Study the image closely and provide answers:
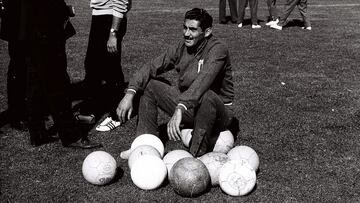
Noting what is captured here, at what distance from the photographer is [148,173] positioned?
5020 millimetres

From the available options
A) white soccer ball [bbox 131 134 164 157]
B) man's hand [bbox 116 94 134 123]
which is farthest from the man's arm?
white soccer ball [bbox 131 134 164 157]

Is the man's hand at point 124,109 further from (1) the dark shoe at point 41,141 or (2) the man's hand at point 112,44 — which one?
(1) the dark shoe at point 41,141

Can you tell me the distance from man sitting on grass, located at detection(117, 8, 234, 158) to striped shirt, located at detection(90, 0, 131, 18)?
0.94 m

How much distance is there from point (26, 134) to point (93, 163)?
2030 mm

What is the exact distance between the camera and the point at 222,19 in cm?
1811

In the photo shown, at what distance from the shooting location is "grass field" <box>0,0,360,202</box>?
201 inches

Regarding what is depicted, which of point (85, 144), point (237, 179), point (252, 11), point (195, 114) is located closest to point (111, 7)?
point (85, 144)

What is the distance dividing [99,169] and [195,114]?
4.56 feet

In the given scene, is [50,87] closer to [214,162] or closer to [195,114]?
[195,114]

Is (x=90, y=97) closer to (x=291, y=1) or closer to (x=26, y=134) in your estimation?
(x=26, y=134)

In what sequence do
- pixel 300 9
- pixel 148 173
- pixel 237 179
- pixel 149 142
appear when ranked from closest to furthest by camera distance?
1. pixel 237 179
2. pixel 148 173
3. pixel 149 142
4. pixel 300 9

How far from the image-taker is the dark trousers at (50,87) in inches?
233

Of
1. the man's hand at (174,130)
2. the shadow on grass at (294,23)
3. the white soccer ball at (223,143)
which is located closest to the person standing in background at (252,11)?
the shadow on grass at (294,23)

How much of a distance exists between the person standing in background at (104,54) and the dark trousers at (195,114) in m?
0.90
